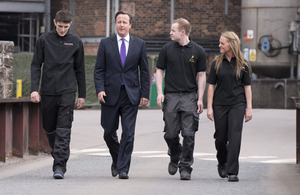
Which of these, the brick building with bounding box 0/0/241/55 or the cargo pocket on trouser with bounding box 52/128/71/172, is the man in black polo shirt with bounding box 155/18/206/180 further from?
the brick building with bounding box 0/0/241/55

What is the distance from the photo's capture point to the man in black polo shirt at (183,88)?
9246 mm

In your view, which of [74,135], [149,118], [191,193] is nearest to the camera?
[191,193]

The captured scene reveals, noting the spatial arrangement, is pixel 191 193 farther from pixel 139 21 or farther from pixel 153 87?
pixel 139 21

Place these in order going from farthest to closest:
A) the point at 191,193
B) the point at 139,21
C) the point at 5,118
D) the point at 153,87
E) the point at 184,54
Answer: the point at 139,21
the point at 153,87
the point at 5,118
the point at 184,54
the point at 191,193

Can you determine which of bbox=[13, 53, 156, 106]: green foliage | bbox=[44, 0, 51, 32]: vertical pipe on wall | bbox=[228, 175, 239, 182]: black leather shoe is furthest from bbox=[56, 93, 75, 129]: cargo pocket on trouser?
bbox=[44, 0, 51, 32]: vertical pipe on wall

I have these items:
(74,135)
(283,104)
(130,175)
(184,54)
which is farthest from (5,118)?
(283,104)

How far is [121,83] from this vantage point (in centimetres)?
916

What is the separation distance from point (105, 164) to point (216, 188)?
2599 millimetres

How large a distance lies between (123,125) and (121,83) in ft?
1.54

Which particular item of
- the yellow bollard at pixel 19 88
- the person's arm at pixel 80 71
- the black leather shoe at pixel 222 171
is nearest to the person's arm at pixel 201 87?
the black leather shoe at pixel 222 171

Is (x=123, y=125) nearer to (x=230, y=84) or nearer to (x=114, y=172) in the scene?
(x=114, y=172)

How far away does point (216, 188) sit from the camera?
28.2ft

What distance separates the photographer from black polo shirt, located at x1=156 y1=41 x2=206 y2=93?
30.4 ft

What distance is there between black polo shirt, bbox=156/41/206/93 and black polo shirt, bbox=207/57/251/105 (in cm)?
26
